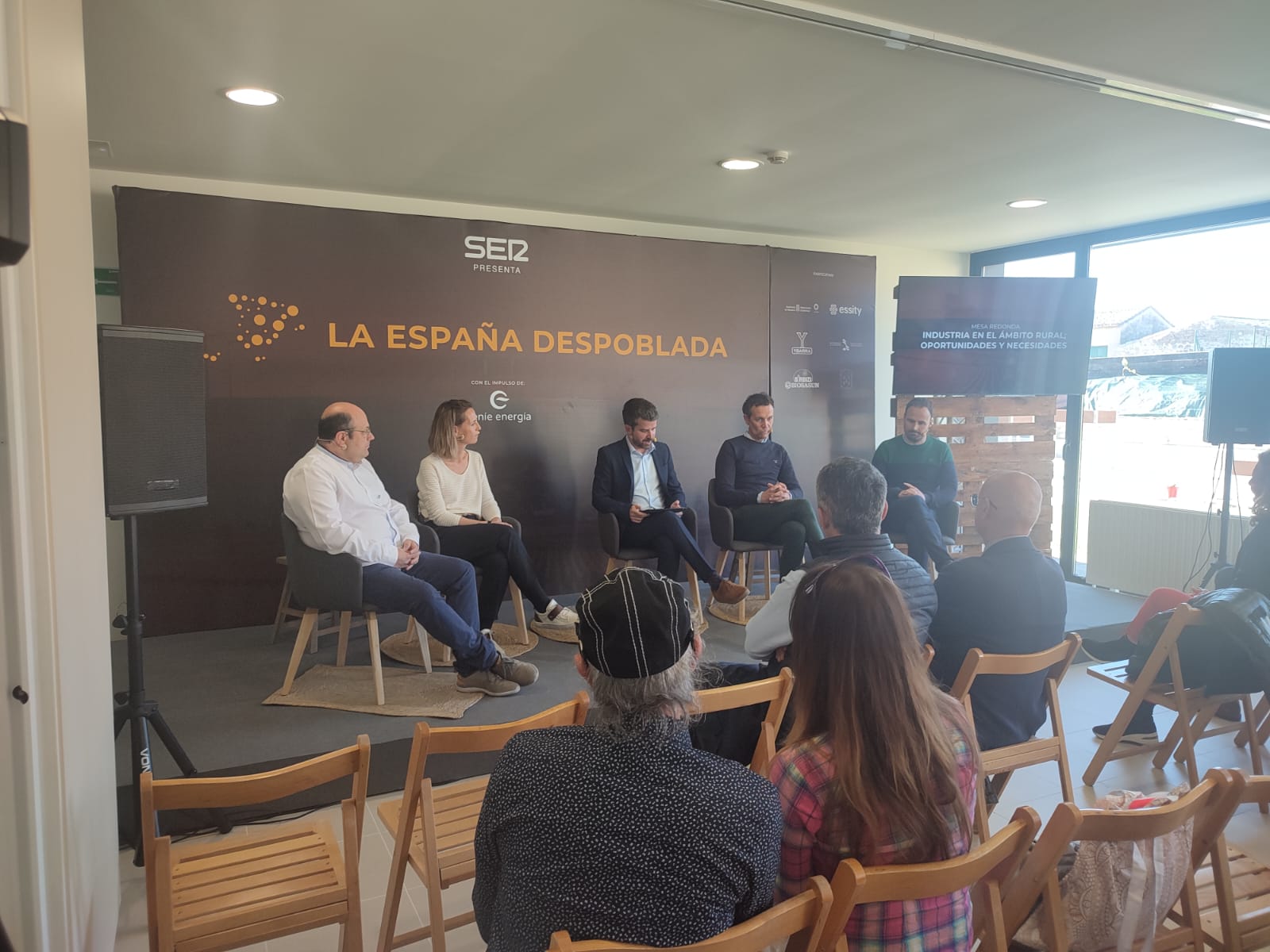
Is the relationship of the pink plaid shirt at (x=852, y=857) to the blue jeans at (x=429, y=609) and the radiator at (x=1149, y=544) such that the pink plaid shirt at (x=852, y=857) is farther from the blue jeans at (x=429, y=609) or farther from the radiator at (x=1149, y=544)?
the radiator at (x=1149, y=544)

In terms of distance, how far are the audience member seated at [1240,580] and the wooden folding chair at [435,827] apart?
280 cm

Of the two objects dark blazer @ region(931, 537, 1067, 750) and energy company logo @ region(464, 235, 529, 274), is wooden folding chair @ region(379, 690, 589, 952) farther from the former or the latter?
energy company logo @ region(464, 235, 529, 274)

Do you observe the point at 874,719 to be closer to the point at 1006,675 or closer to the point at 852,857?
the point at 852,857

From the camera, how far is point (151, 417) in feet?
9.25

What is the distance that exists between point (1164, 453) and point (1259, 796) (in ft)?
17.4

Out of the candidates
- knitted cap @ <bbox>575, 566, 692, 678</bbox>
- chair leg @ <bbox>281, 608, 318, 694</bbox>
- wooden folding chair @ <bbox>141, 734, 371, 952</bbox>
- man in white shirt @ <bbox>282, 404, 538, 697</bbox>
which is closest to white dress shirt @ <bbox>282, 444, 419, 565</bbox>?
man in white shirt @ <bbox>282, 404, 538, 697</bbox>

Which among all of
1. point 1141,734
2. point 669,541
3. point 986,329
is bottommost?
point 1141,734

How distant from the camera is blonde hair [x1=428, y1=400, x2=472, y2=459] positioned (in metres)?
4.72

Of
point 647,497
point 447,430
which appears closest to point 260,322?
point 447,430

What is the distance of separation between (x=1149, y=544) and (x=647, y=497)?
359cm

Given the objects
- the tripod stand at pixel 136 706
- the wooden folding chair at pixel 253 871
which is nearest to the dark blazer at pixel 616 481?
the tripod stand at pixel 136 706

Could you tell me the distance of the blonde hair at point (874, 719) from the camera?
5.01ft

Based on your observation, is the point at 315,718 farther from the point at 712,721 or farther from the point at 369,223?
the point at 369,223

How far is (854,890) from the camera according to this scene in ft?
4.30
